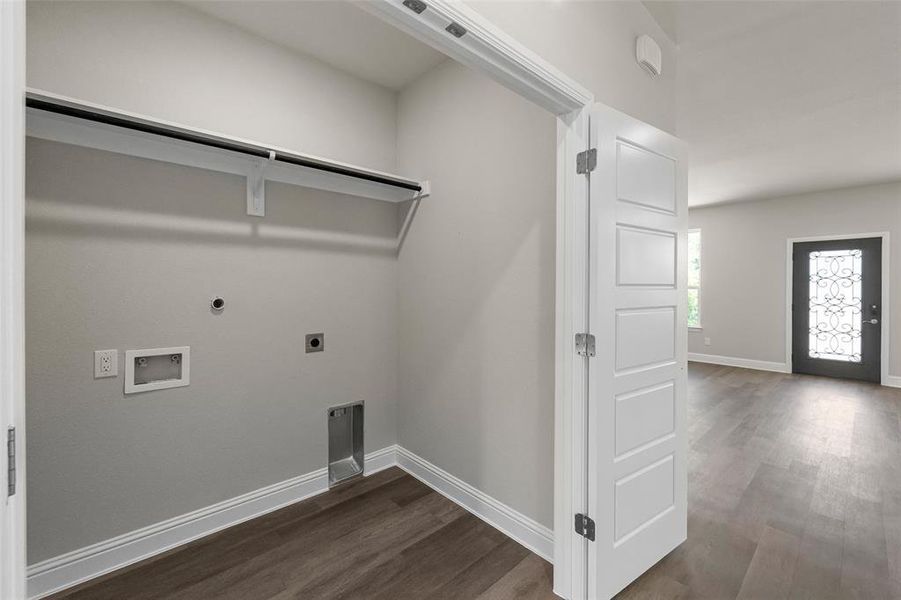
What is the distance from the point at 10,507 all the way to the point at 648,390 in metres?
2.07

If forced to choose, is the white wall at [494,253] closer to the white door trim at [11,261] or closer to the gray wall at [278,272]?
the gray wall at [278,272]

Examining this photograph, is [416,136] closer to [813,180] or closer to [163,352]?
[163,352]

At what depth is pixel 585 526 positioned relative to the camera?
1.66 meters

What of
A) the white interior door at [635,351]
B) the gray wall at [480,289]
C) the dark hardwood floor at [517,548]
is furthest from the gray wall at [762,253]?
the gray wall at [480,289]

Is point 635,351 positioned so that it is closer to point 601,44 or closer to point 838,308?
point 601,44

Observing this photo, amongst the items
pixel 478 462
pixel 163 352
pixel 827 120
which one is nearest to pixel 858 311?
pixel 827 120

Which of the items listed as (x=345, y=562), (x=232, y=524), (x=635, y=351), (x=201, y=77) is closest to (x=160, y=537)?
(x=232, y=524)

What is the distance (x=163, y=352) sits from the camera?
2.02 meters

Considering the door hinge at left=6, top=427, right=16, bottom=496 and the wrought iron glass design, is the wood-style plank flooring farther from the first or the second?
the wrought iron glass design

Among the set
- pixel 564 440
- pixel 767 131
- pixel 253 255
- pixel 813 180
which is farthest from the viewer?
pixel 813 180

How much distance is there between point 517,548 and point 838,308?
675 centimetres

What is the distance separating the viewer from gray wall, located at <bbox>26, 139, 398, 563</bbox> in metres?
1.75

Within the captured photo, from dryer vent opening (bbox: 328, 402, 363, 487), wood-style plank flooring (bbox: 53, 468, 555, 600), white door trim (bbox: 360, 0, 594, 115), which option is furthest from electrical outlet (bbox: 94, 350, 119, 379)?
white door trim (bbox: 360, 0, 594, 115)

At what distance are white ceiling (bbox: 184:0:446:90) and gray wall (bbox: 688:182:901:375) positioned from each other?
654cm
